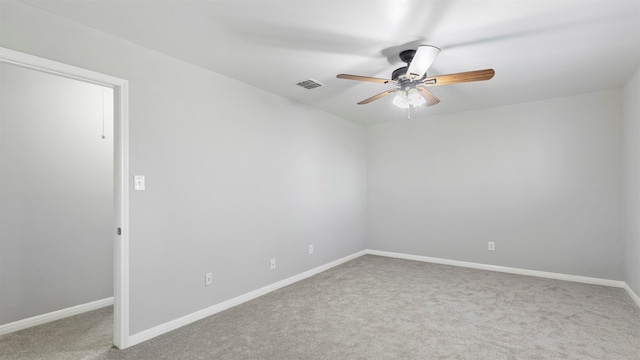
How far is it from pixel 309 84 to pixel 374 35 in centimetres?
122

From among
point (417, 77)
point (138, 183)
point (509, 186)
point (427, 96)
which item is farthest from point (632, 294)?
point (138, 183)

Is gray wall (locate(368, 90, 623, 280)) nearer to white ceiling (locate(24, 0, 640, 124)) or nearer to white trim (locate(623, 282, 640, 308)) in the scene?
white trim (locate(623, 282, 640, 308))

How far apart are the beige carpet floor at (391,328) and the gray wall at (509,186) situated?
0.62 metres

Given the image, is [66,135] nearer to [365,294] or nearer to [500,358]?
[365,294]

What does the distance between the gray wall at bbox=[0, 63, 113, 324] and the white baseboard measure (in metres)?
0.04

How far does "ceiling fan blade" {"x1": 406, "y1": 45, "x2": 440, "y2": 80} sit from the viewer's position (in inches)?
87.9

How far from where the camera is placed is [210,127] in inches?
124

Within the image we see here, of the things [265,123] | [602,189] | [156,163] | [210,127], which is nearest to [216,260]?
[156,163]

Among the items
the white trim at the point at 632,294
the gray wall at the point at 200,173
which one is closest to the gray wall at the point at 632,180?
the white trim at the point at 632,294

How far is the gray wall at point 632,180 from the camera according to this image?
3.19 metres

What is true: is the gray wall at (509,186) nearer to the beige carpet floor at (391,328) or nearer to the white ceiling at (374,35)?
the beige carpet floor at (391,328)

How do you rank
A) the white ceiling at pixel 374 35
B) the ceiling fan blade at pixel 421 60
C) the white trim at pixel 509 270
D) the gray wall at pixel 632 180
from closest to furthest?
the white ceiling at pixel 374 35, the ceiling fan blade at pixel 421 60, the gray wall at pixel 632 180, the white trim at pixel 509 270

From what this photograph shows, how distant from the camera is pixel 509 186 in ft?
14.7

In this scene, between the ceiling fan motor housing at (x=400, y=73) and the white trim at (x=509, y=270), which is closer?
the ceiling fan motor housing at (x=400, y=73)
